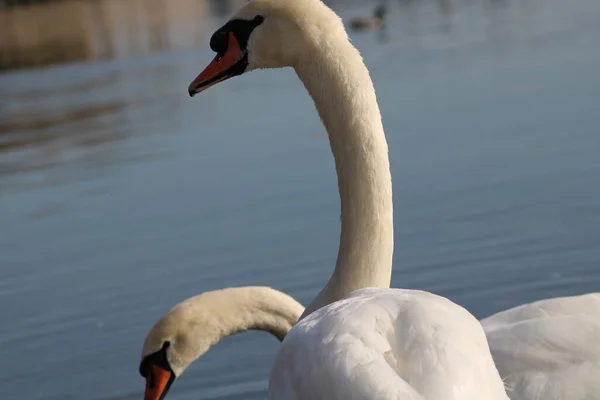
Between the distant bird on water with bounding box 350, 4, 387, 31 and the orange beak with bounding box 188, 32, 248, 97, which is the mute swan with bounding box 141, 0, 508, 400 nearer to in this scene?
the orange beak with bounding box 188, 32, 248, 97

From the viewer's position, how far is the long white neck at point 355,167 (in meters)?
4.49

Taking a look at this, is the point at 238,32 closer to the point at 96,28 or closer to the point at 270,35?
the point at 270,35

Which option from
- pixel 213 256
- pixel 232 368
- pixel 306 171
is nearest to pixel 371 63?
pixel 306 171

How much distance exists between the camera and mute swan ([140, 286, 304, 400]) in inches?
222

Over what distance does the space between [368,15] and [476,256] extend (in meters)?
23.9


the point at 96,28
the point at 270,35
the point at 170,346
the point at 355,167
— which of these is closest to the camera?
the point at 355,167

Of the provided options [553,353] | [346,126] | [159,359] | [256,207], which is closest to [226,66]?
[346,126]

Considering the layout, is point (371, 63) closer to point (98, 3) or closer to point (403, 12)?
point (403, 12)

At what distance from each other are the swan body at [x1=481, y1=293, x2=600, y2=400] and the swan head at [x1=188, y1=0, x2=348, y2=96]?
4.20 ft

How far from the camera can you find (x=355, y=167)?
452cm

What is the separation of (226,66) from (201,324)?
56.3 inches

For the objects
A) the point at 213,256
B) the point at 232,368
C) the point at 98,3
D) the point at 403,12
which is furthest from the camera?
the point at 98,3

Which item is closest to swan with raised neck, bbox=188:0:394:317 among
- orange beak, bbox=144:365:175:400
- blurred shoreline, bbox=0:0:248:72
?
orange beak, bbox=144:365:175:400

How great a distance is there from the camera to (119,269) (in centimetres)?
858
